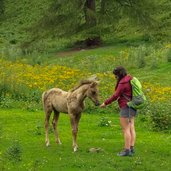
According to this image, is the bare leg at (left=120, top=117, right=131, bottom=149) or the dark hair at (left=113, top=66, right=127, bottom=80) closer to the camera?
the dark hair at (left=113, top=66, right=127, bottom=80)

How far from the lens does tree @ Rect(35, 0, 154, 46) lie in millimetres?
45719

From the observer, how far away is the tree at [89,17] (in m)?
45.7

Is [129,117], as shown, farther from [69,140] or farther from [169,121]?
[169,121]

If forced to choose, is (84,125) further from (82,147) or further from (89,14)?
(89,14)

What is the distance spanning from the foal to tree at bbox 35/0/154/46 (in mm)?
29876

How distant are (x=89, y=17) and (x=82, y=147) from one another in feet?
103

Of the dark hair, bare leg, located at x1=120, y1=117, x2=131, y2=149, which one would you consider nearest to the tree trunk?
the dark hair

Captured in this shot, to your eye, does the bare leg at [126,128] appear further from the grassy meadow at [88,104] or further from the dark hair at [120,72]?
the dark hair at [120,72]

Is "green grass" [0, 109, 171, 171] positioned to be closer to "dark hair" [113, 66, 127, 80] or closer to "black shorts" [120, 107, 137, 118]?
"black shorts" [120, 107, 137, 118]

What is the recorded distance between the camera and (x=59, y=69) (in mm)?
27922

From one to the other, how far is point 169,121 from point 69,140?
407 centimetres

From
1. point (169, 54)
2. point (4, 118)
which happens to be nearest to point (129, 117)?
point (4, 118)

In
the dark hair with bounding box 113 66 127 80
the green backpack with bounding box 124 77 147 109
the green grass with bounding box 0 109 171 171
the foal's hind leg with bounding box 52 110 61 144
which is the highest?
the dark hair with bounding box 113 66 127 80

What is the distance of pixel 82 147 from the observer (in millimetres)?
15562
